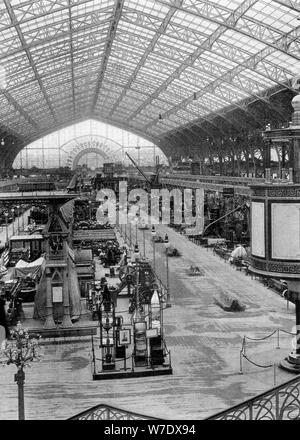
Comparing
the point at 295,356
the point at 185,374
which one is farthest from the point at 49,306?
the point at 295,356

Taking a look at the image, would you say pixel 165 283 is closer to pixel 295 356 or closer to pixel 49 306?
pixel 49 306

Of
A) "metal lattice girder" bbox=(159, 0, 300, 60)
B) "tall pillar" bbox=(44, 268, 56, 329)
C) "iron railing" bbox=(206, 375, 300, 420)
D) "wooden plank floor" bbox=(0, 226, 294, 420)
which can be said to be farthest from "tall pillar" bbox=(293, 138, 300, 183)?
"metal lattice girder" bbox=(159, 0, 300, 60)

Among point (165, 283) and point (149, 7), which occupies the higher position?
point (149, 7)

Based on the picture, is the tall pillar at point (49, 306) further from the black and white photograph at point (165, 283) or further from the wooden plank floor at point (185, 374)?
the wooden plank floor at point (185, 374)

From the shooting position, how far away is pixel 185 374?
46.0 ft

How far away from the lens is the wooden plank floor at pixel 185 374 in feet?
39.5

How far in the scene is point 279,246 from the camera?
1141cm

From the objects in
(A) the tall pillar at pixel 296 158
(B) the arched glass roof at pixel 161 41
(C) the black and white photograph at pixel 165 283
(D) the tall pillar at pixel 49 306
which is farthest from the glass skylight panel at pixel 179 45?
(A) the tall pillar at pixel 296 158

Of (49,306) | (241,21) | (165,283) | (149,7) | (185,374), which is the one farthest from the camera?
(149,7)

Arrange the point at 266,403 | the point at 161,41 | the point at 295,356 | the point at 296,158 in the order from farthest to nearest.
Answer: the point at 161,41 < the point at 295,356 < the point at 296,158 < the point at 266,403

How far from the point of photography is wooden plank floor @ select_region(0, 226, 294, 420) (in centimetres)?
1205

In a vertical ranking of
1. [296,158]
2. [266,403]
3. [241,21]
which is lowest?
[266,403]
